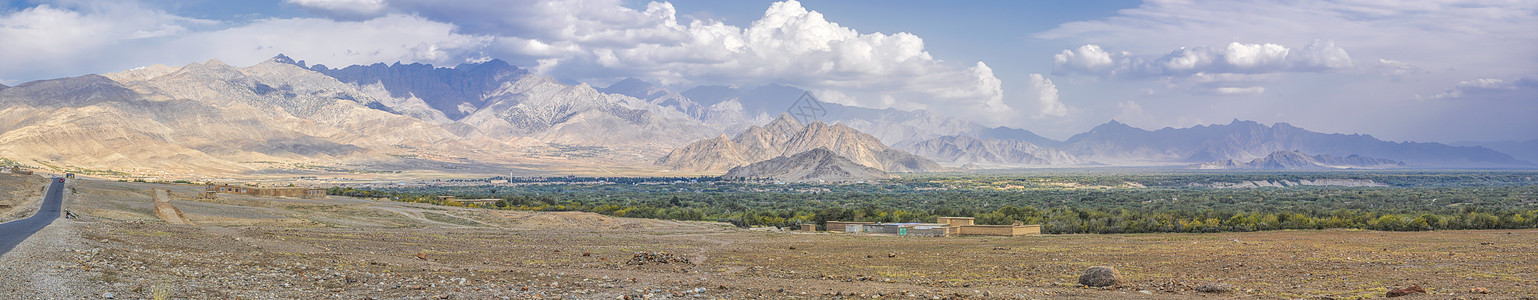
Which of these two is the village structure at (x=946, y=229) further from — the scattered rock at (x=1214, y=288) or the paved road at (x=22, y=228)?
the paved road at (x=22, y=228)

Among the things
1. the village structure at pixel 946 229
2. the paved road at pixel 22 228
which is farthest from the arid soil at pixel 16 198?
the village structure at pixel 946 229

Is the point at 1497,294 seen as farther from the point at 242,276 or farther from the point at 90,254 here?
the point at 90,254

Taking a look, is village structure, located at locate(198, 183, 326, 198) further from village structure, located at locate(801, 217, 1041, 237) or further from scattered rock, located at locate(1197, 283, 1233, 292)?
scattered rock, located at locate(1197, 283, 1233, 292)

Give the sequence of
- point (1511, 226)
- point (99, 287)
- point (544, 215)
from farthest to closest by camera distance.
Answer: point (544, 215) → point (1511, 226) → point (99, 287)

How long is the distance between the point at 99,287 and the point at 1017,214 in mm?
54946

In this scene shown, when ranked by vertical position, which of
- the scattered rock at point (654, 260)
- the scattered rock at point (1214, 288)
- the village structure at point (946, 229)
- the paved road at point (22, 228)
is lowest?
the village structure at point (946, 229)

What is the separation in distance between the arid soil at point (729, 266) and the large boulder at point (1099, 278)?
0.35m

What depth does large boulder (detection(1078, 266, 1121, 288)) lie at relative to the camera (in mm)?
20422

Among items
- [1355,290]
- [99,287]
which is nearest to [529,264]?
[99,287]

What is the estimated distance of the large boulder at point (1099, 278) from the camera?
20422 millimetres

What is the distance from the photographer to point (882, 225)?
55125 mm

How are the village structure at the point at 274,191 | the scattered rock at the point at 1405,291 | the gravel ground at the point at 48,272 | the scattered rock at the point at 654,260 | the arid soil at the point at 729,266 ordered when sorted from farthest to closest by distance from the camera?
the village structure at the point at 274,191 < the scattered rock at the point at 654,260 < the arid soil at the point at 729,266 < the scattered rock at the point at 1405,291 < the gravel ground at the point at 48,272

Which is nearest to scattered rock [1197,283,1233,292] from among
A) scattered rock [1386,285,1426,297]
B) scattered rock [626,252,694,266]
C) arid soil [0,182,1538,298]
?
arid soil [0,182,1538,298]

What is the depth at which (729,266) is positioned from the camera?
26.8 m
